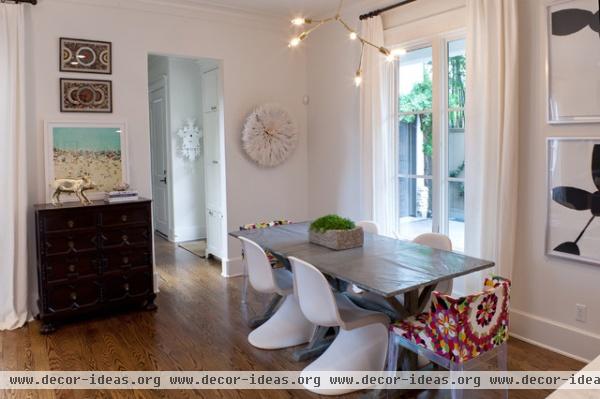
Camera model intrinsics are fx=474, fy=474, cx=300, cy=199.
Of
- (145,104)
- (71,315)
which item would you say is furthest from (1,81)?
(71,315)

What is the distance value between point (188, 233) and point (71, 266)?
3430 mm

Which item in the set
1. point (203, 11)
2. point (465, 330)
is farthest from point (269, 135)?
point (465, 330)

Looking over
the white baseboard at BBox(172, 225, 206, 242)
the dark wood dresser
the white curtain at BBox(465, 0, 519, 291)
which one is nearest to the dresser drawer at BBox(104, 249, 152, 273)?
the dark wood dresser

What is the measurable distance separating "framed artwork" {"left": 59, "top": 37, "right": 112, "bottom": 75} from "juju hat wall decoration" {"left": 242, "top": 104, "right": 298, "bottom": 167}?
1.51 metres

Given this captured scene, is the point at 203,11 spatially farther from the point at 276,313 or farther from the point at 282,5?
the point at 276,313

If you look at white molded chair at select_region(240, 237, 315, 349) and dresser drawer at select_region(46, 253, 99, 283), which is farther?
dresser drawer at select_region(46, 253, 99, 283)

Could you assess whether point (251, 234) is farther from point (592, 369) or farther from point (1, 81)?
point (592, 369)

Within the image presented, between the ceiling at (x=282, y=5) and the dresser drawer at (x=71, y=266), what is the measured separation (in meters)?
2.63

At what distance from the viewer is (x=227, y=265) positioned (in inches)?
206

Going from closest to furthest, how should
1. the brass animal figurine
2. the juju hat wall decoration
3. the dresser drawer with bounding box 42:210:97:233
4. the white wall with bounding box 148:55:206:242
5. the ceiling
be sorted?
1. the dresser drawer with bounding box 42:210:97:233
2. the brass animal figurine
3. the ceiling
4. the juju hat wall decoration
5. the white wall with bounding box 148:55:206:242

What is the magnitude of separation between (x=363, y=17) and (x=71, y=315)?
12.2 ft

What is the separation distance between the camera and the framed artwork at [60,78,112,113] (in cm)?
411

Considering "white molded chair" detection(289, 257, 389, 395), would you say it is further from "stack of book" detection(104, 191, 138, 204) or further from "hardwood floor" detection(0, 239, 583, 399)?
"stack of book" detection(104, 191, 138, 204)

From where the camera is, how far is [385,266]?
108 inches
